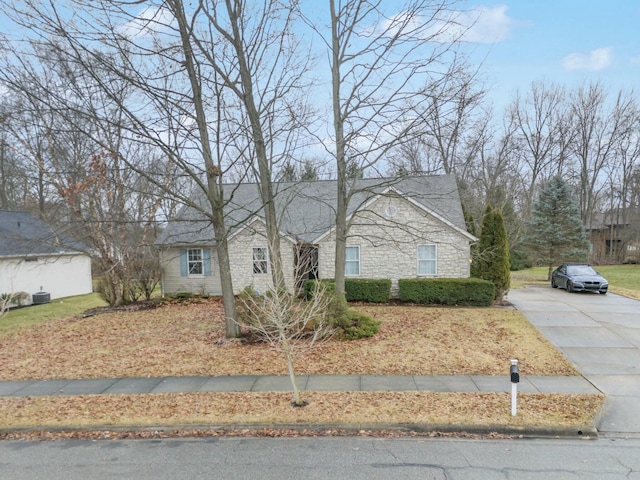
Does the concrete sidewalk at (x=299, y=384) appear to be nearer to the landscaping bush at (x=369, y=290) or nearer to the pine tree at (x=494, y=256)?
the landscaping bush at (x=369, y=290)

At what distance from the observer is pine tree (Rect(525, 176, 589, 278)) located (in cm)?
2830

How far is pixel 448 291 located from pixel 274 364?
990 centimetres

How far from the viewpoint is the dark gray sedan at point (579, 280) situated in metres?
19.0

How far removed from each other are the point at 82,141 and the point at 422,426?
17.1 meters

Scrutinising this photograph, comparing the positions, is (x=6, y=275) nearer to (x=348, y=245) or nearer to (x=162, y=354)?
(x=162, y=354)

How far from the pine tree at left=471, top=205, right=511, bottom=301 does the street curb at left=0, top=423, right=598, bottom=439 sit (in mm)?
11482

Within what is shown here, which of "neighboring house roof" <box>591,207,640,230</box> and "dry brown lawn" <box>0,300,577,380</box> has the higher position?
"neighboring house roof" <box>591,207,640,230</box>

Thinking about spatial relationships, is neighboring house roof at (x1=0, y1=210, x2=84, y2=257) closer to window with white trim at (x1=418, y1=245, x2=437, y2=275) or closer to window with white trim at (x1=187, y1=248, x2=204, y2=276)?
window with white trim at (x1=187, y1=248, x2=204, y2=276)

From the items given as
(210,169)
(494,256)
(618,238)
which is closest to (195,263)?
(210,169)

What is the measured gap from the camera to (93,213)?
57.5 feet

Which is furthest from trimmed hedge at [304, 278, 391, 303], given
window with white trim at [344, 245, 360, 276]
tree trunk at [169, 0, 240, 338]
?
tree trunk at [169, 0, 240, 338]

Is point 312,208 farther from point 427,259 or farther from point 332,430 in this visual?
point 332,430

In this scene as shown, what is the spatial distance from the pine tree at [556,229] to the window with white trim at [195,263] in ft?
76.5

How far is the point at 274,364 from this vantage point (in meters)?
8.84
